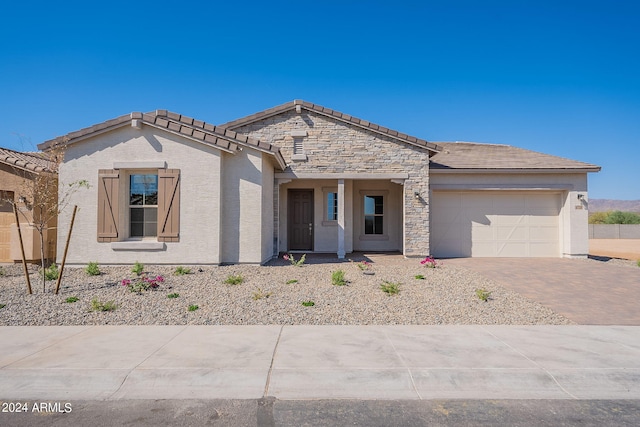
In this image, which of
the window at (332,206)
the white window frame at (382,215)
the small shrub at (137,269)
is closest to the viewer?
the small shrub at (137,269)

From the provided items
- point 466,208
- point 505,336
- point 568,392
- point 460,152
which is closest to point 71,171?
point 505,336

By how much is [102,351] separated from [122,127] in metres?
7.07

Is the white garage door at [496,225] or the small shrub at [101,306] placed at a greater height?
the white garage door at [496,225]

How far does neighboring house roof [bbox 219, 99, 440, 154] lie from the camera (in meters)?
12.5

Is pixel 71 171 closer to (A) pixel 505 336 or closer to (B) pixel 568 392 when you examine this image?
(A) pixel 505 336

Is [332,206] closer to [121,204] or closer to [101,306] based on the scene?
[121,204]

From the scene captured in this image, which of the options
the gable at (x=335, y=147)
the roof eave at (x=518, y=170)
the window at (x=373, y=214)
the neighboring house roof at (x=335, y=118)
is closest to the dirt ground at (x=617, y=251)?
the roof eave at (x=518, y=170)

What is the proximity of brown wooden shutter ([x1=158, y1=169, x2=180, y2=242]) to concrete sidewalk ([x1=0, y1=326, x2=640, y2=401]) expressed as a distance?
433cm

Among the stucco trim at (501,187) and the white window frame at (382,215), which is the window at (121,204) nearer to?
the white window frame at (382,215)

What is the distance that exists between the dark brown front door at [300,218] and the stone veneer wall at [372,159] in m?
1.84

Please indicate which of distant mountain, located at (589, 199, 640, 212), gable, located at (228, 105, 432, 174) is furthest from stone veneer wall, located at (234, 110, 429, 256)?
distant mountain, located at (589, 199, 640, 212)

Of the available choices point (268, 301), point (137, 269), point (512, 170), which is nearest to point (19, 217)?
point (137, 269)

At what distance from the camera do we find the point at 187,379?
150 inches

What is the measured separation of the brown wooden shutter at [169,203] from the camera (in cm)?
959
